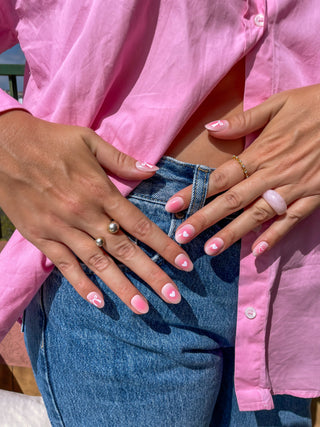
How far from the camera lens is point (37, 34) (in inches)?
25.4

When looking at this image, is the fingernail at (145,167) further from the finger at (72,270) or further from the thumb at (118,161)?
the finger at (72,270)

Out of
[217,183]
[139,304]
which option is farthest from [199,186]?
[139,304]

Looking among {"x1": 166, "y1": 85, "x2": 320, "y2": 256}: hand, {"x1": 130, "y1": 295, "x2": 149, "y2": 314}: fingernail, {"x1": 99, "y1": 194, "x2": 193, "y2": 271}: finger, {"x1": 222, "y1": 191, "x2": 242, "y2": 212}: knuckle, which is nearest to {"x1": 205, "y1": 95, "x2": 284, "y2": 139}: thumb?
{"x1": 166, "y1": 85, "x2": 320, "y2": 256}: hand

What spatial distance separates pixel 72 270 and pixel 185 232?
0.71 feet

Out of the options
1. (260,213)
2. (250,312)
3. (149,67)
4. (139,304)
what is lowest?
(250,312)

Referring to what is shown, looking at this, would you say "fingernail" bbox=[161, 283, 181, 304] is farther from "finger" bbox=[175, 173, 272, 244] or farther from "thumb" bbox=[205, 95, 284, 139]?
"thumb" bbox=[205, 95, 284, 139]

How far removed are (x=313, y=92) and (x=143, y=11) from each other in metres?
0.34

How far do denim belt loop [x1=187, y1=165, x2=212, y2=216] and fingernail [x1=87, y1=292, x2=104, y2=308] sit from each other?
227mm

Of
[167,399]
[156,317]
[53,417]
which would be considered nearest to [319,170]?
[156,317]

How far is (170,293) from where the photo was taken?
2.00ft

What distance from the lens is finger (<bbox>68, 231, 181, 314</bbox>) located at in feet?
1.97

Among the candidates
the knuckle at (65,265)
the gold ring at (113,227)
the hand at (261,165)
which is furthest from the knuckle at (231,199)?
the knuckle at (65,265)

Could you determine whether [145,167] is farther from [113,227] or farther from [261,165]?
[261,165]

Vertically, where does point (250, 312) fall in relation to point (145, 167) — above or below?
below
